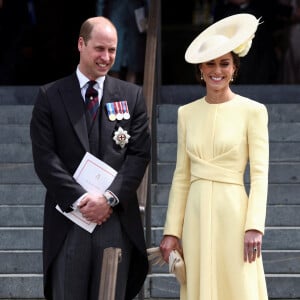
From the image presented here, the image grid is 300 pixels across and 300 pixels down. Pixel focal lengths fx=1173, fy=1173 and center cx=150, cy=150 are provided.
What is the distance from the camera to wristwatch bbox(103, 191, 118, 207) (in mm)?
5984

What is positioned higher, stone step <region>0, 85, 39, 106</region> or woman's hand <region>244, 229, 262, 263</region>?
stone step <region>0, 85, 39, 106</region>

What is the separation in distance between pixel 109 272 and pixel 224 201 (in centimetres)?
70

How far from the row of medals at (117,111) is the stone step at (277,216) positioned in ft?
8.57

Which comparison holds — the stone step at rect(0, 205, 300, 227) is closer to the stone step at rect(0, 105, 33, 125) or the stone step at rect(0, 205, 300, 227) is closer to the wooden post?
the stone step at rect(0, 105, 33, 125)

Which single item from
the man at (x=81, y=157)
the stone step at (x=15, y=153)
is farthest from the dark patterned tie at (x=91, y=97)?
the stone step at (x=15, y=153)

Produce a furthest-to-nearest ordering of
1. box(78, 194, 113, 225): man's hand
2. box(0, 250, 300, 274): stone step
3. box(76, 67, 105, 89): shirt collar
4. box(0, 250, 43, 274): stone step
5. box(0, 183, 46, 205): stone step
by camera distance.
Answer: box(0, 183, 46, 205): stone step < box(0, 250, 43, 274): stone step < box(0, 250, 300, 274): stone step < box(76, 67, 105, 89): shirt collar < box(78, 194, 113, 225): man's hand

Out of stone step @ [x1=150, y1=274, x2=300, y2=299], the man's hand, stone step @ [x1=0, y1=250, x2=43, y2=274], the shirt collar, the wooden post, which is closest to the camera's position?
the wooden post

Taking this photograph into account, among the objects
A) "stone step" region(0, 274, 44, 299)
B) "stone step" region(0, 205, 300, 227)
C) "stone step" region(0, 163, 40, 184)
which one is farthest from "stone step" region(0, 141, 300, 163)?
"stone step" region(0, 274, 44, 299)

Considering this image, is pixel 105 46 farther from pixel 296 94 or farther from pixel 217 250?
pixel 296 94

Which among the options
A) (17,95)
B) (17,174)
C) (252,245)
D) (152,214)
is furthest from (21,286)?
(17,95)

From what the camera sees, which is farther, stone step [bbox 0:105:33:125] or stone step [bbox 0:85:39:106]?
stone step [bbox 0:85:39:106]

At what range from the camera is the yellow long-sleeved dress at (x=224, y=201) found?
5.89m

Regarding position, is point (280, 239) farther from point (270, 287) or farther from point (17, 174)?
point (17, 174)

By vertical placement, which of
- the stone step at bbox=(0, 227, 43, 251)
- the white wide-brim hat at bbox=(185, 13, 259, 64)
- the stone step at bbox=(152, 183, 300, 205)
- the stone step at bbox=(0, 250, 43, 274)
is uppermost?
the white wide-brim hat at bbox=(185, 13, 259, 64)
